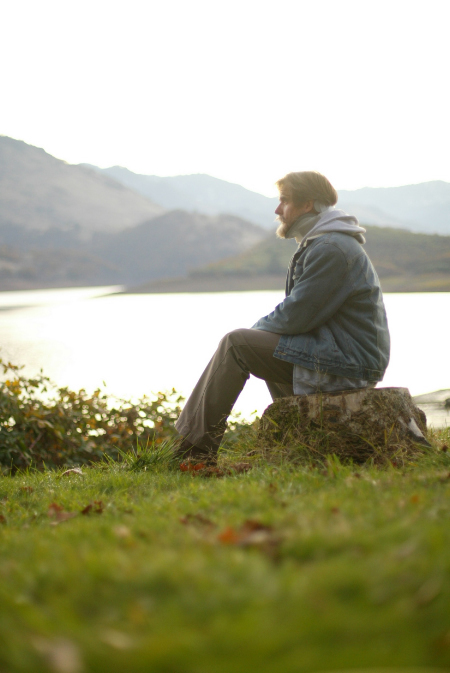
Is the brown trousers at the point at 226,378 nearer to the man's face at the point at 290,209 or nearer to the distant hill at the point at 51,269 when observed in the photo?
the man's face at the point at 290,209

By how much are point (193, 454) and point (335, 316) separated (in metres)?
1.25

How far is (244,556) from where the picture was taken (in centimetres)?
149

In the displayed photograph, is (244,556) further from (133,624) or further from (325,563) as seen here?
(133,624)

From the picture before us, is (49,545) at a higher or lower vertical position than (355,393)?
lower

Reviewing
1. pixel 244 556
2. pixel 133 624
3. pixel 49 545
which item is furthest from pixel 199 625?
pixel 49 545

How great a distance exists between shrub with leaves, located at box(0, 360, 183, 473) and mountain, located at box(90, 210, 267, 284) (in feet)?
304

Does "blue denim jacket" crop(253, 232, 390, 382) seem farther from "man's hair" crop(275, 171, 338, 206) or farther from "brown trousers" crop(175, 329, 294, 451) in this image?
"man's hair" crop(275, 171, 338, 206)

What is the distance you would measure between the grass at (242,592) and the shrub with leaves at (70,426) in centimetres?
332

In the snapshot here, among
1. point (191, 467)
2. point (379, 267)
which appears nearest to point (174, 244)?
point (379, 267)

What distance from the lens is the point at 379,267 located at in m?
49.8

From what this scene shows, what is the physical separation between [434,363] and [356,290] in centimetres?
904

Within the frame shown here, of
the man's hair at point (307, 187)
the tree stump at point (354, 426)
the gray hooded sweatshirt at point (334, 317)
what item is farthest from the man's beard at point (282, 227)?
the tree stump at point (354, 426)

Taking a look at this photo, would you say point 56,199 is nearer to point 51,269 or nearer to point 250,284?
point 51,269

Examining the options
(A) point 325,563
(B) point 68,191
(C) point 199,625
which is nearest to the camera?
(C) point 199,625
